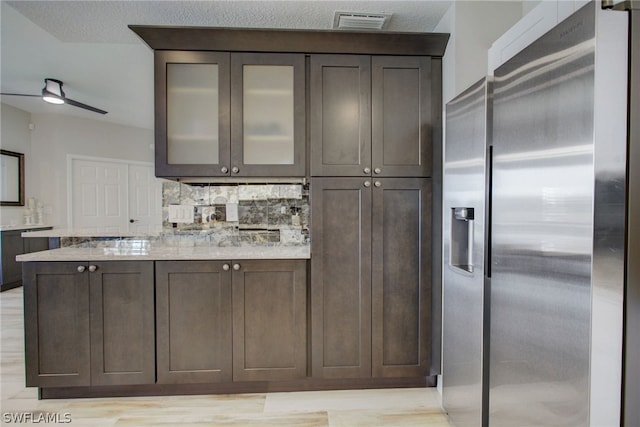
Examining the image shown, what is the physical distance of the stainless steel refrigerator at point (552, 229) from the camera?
818 millimetres

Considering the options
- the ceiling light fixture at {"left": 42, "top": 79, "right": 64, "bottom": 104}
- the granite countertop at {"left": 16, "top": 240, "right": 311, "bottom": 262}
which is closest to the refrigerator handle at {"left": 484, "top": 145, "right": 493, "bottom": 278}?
the granite countertop at {"left": 16, "top": 240, "right": 311, "bottom": 262}

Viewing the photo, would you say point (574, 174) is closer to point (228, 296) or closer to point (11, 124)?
point (228, 296)

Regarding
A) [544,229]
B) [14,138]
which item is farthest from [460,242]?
[14,138]

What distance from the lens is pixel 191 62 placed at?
1890mm

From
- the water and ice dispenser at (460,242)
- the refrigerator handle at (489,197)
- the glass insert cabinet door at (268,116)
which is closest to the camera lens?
the refrigerator handle at (489,197)

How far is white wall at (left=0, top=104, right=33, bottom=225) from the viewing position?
4.38 m

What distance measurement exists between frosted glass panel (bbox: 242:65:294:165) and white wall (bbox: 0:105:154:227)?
3.56m

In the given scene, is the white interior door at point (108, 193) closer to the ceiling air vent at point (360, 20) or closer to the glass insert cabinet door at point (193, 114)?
the glass insert cabinet door at point (193, 114)

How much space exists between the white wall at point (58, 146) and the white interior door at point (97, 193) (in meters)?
0.15

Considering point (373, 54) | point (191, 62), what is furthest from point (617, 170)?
point (191, 62)

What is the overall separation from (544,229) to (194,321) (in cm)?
185

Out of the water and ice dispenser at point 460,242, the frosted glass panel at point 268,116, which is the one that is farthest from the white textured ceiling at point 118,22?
the water and ice dispenser at point 460,242

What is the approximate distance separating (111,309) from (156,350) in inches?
14.5

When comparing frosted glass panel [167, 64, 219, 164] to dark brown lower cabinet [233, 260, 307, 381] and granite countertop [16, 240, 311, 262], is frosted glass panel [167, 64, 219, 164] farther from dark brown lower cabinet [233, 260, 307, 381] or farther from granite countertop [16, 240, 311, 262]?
dark brown lower cabinet [233, 260, 307, 381]
